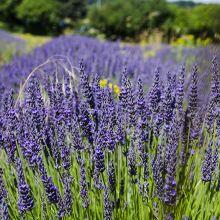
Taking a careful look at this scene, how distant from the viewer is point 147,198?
76.7 inches

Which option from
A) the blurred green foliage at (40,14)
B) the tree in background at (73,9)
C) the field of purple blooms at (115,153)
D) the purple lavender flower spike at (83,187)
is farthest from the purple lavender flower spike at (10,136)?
the tree in background at (73,9)

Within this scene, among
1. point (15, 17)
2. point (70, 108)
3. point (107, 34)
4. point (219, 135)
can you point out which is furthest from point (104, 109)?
point (15, 17)

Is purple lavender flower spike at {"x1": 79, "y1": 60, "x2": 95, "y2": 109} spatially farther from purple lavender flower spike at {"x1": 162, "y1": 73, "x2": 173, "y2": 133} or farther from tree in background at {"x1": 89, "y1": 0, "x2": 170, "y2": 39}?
tree in background at {"x1": 89, "y1": 0, "x2": 170, "y2": 39}

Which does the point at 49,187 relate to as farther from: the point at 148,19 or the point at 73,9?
the point at 73,9

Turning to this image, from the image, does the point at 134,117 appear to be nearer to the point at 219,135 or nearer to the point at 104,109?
the point at 104,109

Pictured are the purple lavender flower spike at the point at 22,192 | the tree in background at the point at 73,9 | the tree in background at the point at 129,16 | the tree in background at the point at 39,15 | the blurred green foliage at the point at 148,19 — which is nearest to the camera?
the purple lavender flower spike at the point at 22,192

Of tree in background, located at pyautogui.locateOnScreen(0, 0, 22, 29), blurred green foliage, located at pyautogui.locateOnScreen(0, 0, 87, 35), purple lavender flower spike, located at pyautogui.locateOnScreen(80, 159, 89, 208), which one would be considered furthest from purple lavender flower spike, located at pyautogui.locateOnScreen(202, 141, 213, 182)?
tree in background, located at pyautogui.locateOnScreen(0, 0, 22, 29)

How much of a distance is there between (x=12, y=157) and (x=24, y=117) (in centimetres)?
27

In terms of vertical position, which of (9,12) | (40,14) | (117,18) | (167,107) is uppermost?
(167,107)

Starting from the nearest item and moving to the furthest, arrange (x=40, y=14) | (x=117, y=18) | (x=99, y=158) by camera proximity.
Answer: (x=99, y=158) → (x=117, y=18) → (x=40, y=14)

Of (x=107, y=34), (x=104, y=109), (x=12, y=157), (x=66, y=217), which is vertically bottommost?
(x=107, y=34)

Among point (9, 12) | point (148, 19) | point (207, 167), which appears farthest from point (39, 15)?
point (207, 167)

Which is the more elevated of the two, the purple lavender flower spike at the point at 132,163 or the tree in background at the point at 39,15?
the purple lavender flower spike at the point at 132,163

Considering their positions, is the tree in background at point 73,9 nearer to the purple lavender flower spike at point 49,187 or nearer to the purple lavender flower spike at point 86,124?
the purple lavender flower spike at point 86,124
